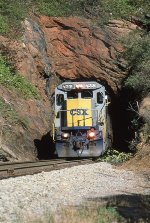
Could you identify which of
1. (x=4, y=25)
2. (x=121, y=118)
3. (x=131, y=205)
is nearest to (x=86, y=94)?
(x=4, y=25)

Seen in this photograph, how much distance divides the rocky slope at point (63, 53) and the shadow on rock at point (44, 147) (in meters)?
1.17

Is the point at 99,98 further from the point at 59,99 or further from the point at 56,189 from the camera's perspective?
the point at 56,189

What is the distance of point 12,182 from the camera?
10266 millimetres

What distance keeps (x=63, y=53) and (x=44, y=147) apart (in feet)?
28.9

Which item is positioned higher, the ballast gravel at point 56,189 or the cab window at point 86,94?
the cab window at point 86,94

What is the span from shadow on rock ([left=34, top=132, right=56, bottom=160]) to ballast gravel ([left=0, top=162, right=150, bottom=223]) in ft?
20.7

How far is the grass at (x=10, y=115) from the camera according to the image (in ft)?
60.6

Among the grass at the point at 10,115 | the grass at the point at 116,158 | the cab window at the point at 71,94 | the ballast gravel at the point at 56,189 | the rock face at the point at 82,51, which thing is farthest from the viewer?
the rock face at the point at 82,51

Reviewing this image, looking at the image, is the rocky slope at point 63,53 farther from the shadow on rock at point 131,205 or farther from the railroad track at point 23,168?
the shadow on rock at point 131,205

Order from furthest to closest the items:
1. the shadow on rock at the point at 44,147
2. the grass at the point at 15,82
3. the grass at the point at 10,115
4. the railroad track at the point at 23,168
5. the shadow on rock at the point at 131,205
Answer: the grass at the point at 15,82 < the shadow on rock at the point at 44,147 < the grass at the point at 10,115 < the railroad track at the point at 23,168 < the shadow on rock at the point at 131,205

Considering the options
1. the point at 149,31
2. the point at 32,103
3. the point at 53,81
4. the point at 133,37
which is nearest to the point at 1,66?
the point at 32,103

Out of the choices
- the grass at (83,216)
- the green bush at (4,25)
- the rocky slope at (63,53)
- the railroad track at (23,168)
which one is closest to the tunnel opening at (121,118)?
the rocky slope at (63,53)

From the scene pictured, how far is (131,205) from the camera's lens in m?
8.98

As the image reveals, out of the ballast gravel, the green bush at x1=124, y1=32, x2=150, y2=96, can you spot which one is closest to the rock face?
the green bush at x1=124, y1=32, x2=150, y2=96
